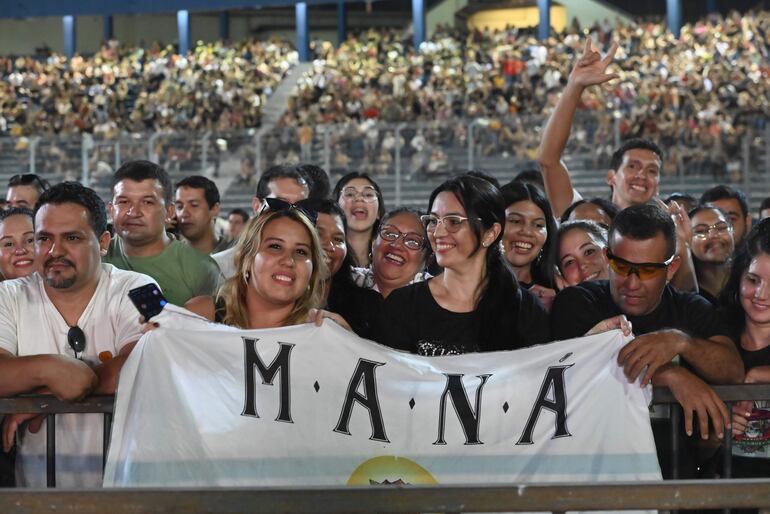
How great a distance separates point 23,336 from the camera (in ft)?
12.5

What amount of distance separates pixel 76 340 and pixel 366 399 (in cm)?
109

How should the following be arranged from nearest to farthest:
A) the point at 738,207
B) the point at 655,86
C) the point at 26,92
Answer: the point at 738,207 < the point at 655,86 < the point at 26,92

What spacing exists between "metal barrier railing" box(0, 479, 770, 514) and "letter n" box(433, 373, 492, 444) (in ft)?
3.02

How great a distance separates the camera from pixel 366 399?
3512 mm

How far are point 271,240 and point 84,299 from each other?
28.2 inches

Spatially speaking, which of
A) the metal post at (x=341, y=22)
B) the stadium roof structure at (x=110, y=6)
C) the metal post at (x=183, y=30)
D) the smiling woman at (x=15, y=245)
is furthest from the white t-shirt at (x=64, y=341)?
the metal post at (x=183, y=30)

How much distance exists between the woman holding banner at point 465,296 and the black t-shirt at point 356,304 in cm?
48

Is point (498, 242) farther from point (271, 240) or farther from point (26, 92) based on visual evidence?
point (26, 92)

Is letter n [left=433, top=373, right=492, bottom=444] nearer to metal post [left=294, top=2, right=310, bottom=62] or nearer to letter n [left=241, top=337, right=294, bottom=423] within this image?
letter n [left=241, top=337, right=294, bottom=423]

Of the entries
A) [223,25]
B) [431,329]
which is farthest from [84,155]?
[223,25]

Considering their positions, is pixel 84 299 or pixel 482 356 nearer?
pixel 482 356

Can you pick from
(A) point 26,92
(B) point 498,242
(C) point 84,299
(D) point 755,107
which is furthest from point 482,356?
(A) point 26,92

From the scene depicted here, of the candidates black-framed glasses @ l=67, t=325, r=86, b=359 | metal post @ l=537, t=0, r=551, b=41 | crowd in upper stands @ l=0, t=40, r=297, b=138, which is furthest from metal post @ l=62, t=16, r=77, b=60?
black-framed glasses @ l=67, t=325, r=86, b=359

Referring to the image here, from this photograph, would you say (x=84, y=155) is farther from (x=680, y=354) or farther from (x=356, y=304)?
(x=680, y=354)
